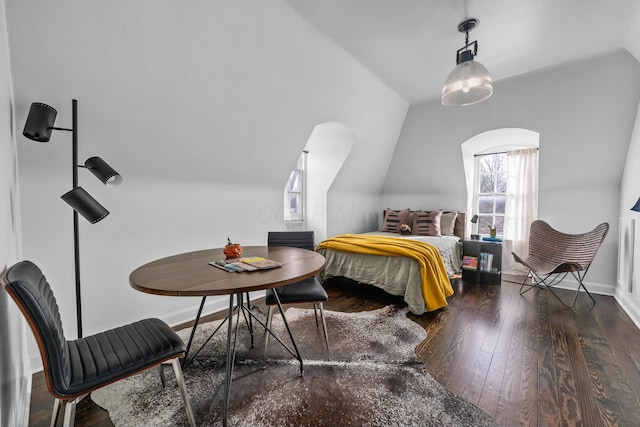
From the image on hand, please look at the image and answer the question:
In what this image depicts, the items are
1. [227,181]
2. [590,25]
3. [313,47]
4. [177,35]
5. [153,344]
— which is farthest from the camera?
[227,181]

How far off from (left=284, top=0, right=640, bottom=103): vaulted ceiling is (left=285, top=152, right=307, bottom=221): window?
5.72ft

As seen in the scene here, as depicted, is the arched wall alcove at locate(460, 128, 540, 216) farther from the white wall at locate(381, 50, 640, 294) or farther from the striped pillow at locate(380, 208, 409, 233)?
the striped pillow at locate(380, 208, 409, 233)

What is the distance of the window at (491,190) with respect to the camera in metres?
4.39

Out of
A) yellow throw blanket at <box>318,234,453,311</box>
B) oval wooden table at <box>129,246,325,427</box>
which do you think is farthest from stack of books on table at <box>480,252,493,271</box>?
oval wooden table at <box>129,246,325,427</box>

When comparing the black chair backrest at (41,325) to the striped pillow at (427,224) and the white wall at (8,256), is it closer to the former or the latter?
the white wall at (8,256)

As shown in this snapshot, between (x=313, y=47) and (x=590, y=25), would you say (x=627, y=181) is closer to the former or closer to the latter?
(x=590, y=25)

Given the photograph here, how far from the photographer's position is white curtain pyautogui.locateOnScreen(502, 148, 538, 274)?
400cm

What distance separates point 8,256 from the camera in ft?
4.37

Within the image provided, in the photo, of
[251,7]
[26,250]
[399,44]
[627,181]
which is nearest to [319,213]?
[399,44]

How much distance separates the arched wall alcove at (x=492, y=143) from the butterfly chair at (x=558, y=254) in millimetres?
1160

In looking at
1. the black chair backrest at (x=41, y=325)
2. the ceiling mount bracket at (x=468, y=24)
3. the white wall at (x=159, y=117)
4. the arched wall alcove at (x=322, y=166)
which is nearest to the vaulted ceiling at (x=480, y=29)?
the ceiling mount bracket at (x=468, y=24)

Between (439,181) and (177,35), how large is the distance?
407 centimetres

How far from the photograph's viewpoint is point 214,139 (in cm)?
259

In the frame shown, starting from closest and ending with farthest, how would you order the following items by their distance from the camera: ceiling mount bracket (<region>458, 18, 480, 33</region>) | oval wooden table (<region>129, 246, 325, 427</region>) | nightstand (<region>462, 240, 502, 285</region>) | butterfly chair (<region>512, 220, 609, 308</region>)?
oval wooden table (<region>129, 246, 325, 427</region>) → ceiling mount bracket (<region>458, 18, 480, 33</region>) → butterfly chair (<region>512, 220, 609, 308</region>) → nightstand (<region>462, 240, 502, 285</region>)
